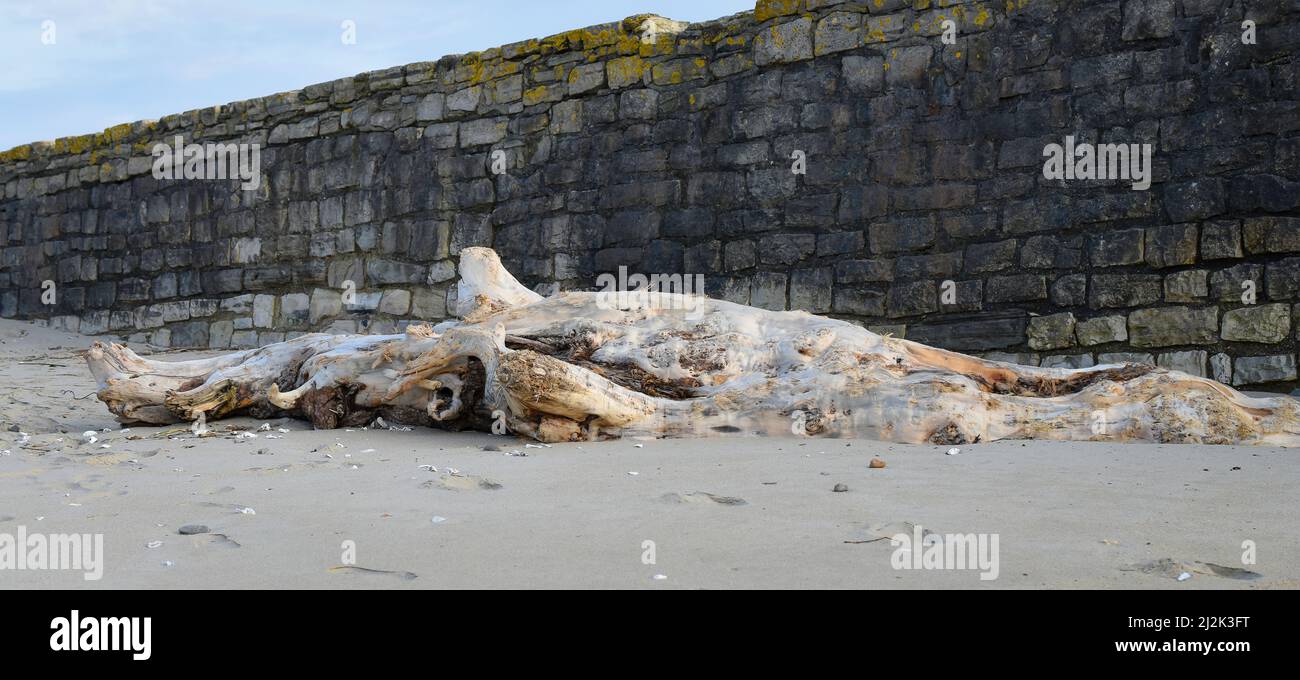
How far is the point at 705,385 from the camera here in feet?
14.6

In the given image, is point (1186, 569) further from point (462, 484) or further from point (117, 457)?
point (117, 457)

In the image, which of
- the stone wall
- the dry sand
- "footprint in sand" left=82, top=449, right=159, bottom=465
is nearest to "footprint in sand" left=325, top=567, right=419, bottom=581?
the dry sand

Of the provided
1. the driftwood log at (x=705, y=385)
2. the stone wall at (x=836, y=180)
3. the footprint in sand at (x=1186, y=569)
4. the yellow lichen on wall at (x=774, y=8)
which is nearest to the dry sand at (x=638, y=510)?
the footprint in sand at (x=1186, y=569)

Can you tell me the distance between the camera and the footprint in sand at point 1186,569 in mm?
2332

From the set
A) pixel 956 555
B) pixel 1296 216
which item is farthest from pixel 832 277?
pixel 956 555

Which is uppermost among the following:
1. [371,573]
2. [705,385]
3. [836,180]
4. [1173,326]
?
[836,180]

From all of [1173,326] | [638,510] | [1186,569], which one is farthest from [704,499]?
[1173,326]

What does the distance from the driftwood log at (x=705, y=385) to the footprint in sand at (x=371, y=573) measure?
5.64 feet

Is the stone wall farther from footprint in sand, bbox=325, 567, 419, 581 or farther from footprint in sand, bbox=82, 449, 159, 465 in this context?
footprint in sand, bbox=325, 567, 419, 581

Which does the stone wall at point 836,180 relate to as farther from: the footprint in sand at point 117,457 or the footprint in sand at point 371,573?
the footprint in sand at point 371,573

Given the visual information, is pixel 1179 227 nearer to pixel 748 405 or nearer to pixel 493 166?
pixel 748 405

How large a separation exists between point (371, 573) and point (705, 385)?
217 cm

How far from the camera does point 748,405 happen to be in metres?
4.34

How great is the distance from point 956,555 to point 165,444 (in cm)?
328
